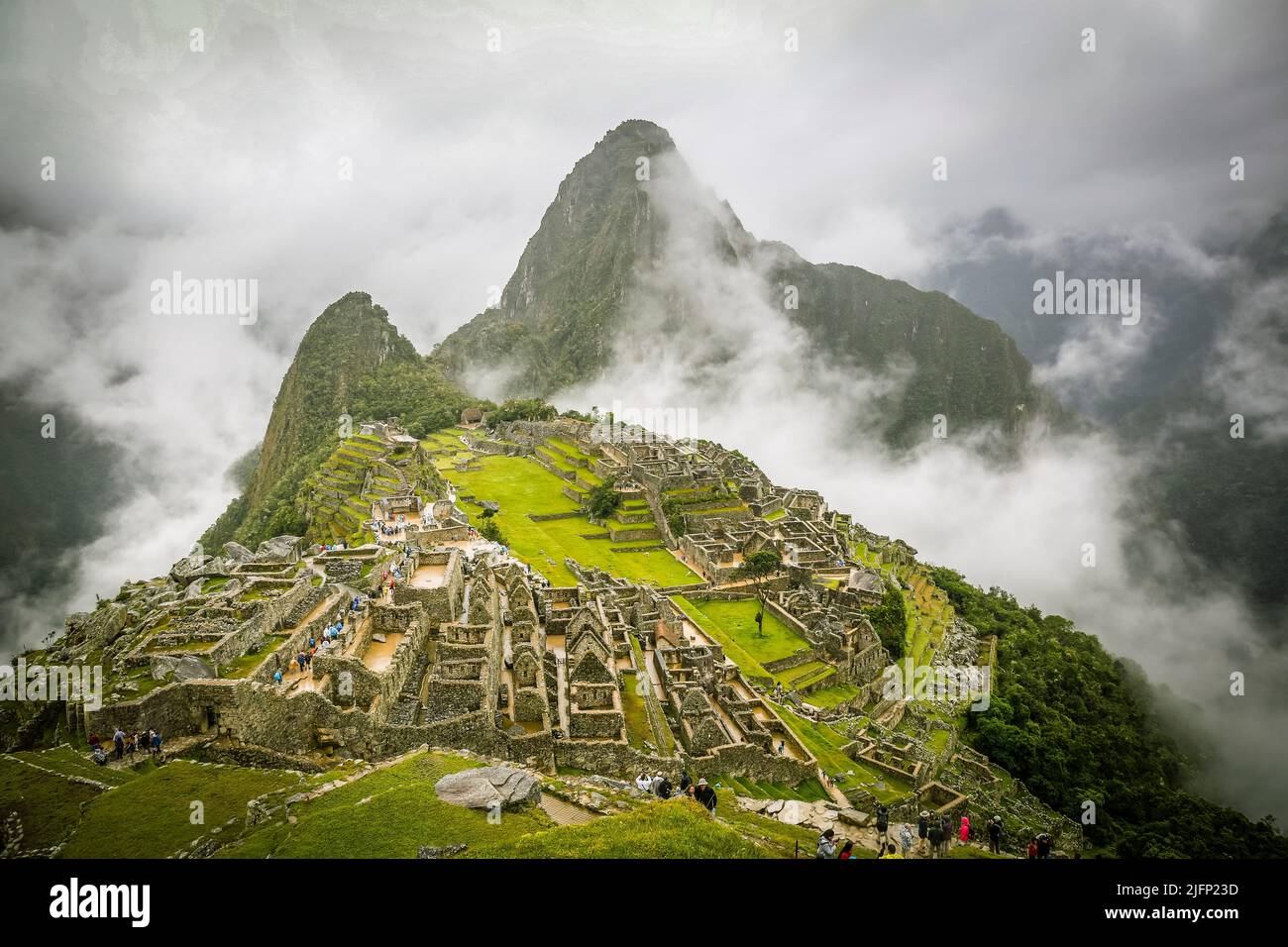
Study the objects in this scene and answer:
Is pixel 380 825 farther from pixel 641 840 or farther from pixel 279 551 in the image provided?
pixel 279 551

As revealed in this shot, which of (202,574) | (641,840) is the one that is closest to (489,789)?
(641,840)

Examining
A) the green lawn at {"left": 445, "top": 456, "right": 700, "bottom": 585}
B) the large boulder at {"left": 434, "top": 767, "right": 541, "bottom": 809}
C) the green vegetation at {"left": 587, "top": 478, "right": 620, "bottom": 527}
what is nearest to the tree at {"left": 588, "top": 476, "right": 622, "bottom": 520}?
the green vegetation at {"left": 587, "top": 478, "right": 620, "bottom": 527}

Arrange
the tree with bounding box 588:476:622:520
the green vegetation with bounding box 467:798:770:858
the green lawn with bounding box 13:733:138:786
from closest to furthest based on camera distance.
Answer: the green vegetation with bounding box 467:798:770:858 → the green lawn with bounding box 13:733:138:786 → the tree with bounding box 588:476:622:520

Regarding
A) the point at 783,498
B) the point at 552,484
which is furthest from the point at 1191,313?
the point at 552,484

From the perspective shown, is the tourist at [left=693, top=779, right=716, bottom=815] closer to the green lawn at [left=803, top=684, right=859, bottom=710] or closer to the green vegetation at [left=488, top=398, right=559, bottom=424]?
the green lawn at [left=803, top=684, right=859, bottom=710]

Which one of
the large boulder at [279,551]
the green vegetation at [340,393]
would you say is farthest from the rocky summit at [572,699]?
the green vegetation at [340,393]

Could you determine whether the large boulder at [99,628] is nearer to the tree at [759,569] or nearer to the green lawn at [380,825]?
the green lawn at [380,825]
